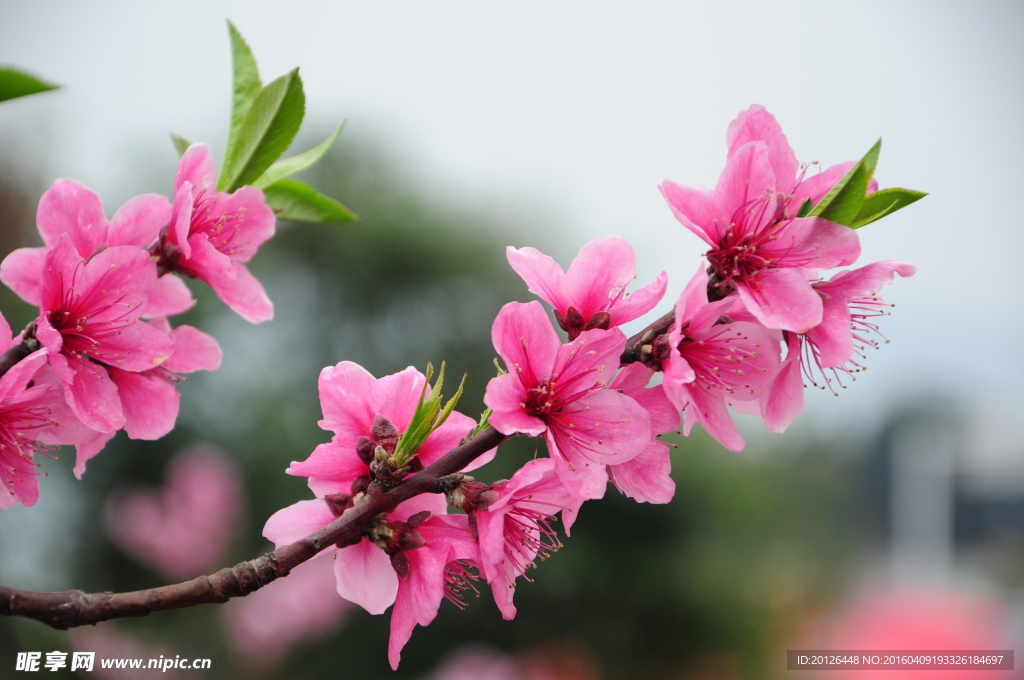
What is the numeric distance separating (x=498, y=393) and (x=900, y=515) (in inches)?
1198

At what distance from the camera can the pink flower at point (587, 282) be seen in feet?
2.48

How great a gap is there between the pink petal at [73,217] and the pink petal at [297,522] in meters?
0.40

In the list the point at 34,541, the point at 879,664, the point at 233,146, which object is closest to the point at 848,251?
the point at 233,146

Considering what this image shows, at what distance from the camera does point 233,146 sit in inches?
36.1

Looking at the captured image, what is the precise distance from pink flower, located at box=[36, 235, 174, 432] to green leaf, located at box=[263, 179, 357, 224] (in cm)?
26

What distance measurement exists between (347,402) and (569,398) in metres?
0.25

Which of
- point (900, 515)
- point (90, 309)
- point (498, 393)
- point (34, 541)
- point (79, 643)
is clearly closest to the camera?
point (498, 393)

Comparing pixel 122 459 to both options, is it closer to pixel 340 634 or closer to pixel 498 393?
pixel 340 634

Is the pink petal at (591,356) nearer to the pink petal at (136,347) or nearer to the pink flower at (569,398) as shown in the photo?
the pink flower at (569,398)

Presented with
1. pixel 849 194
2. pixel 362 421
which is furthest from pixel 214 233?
pixel 849 194

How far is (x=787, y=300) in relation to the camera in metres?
0.70

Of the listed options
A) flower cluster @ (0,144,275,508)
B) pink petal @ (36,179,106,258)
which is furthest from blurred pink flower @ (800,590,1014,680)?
pink petal @ (36,179,106,258)

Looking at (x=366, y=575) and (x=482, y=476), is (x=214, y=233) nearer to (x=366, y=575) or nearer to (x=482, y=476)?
(x=366, y=575)

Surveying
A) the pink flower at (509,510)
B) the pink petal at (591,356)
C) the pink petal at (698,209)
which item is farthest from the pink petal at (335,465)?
the pink petal at (698,209)
